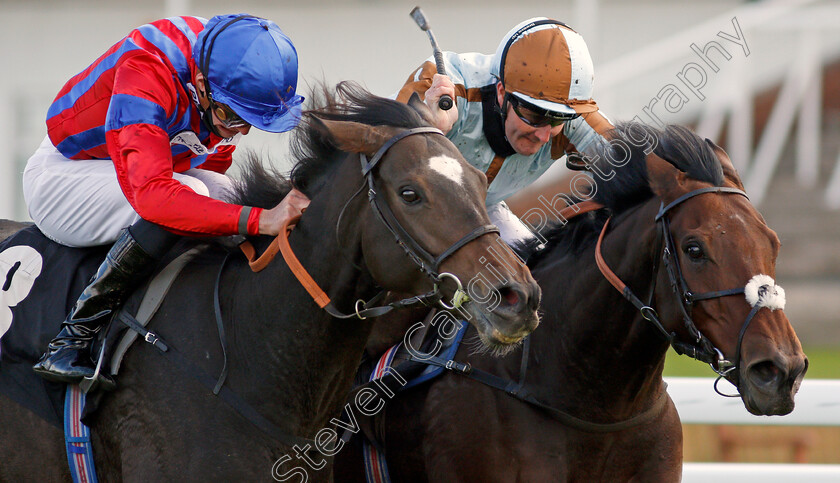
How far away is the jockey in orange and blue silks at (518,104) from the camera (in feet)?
12.1

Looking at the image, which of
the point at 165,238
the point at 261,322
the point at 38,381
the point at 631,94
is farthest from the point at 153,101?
the point at 631,94

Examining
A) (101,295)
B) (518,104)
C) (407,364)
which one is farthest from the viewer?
(518,104)

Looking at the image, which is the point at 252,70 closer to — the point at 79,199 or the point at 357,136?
the point at 357,136

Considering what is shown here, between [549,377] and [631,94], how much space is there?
20.5ft

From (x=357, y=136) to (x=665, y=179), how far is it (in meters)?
1.09

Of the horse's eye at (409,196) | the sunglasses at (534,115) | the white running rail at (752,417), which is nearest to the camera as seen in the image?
the horse's eye at (409,196)

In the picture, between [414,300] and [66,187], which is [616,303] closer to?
[414,300]

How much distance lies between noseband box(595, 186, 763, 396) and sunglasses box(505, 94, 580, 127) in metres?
0.65

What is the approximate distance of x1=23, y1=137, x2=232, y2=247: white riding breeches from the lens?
3.27 metres

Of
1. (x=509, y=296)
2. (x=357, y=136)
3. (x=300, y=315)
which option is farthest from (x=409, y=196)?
(x=300, y=315)

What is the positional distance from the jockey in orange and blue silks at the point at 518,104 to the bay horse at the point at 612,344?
27cm

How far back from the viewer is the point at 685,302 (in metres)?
3.13

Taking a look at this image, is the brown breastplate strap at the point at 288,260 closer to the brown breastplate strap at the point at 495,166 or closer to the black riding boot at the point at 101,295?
the black riding boot at the point at 101,295

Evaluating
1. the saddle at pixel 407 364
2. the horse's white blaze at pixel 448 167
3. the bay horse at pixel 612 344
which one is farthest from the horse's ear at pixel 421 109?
the saddle at pixel 407 364
